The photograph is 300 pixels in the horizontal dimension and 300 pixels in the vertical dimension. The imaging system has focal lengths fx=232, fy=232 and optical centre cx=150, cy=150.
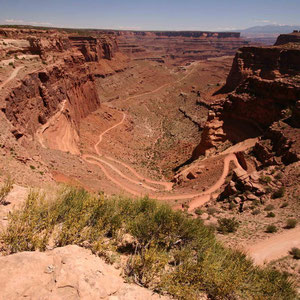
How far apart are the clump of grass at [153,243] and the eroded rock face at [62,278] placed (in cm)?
57

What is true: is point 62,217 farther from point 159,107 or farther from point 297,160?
point 159,107

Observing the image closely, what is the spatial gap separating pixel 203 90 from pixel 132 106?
31.2m

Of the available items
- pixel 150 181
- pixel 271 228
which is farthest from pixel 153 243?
pixel 150 181

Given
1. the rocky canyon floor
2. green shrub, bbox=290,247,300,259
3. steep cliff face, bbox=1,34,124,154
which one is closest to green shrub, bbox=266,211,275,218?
the rocky canyon floor

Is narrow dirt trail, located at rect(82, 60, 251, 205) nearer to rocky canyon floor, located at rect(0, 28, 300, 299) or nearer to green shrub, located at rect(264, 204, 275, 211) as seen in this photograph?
rocky canyon floor, located at rect(0, 28, 300, 299)

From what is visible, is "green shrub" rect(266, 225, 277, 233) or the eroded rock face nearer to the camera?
the eroded rock face

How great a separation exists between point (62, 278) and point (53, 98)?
35776 millimetres

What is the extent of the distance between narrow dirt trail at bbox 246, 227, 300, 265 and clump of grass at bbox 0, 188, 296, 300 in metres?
3.17

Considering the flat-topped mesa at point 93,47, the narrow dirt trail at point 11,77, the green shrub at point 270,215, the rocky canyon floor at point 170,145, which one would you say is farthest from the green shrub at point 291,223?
the flat-topped mesa at point 93,47

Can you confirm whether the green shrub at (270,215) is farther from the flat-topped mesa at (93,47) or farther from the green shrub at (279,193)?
the flat-topped mesa at (93,47)

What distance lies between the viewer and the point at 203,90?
291 ft

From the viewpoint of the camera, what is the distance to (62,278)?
7.12 metres

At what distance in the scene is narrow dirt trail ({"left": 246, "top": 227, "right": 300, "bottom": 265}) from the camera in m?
13.2

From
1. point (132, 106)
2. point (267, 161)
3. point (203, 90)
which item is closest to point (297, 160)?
point (267, 161)
